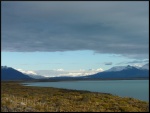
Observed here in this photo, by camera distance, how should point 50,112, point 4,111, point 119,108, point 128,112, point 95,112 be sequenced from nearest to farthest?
point 4,111 → point 50,112 → point 95,112 → point 128,112 → point 119,108

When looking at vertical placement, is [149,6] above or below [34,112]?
above

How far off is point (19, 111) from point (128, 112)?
12189mm

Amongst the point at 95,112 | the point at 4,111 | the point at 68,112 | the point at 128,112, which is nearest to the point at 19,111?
the point at 4,111

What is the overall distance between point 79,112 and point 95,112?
5.63ft

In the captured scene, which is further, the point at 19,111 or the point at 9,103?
the point at 9,103

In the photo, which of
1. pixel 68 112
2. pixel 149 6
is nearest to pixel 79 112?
pixel 68 112

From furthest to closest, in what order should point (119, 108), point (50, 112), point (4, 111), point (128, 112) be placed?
point (119, 108)
point (128, 112)
point (50, 112)
point (4, 111)

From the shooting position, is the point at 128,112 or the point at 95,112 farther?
the point at 128,112

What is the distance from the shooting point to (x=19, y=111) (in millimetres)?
25578

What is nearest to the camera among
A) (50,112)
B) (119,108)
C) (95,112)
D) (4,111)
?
(4,111)

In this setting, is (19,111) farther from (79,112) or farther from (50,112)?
(79,112)

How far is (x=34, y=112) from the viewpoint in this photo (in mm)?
25547

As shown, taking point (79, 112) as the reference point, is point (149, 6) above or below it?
above

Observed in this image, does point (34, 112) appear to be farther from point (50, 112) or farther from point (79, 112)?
point (79, 112)
